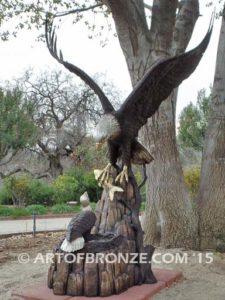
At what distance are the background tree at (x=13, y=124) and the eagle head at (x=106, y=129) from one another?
15.1m

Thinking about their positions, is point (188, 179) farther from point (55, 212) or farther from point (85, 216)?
point (85, 216)

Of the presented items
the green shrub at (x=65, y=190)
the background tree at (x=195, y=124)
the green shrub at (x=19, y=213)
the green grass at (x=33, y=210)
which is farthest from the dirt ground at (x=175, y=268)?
the background tree at (x=195, y=124)

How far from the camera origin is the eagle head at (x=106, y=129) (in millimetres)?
4414

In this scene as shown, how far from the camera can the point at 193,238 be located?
278 inches

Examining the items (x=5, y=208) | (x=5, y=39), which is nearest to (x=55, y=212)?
(x=5, y=208)

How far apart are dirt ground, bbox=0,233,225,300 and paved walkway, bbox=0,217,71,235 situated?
2573 millimetres

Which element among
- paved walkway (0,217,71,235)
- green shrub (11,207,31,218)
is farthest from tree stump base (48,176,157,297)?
green shrub (11,207,31,218)

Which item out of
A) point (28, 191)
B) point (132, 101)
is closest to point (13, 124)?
point (28, 191)

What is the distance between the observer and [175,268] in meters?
5.82

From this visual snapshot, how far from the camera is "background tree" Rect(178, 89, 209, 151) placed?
20.7 metres

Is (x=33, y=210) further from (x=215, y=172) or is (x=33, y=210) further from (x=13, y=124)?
(x=215, y=172)

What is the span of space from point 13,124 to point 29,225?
8.58 m

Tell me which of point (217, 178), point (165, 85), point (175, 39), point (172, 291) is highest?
point (175, 39)

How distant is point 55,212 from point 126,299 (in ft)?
33.2
